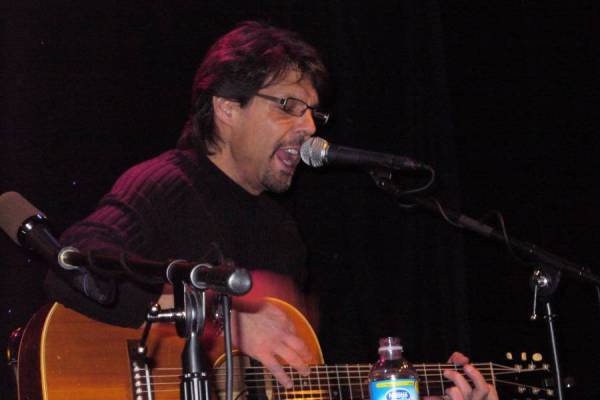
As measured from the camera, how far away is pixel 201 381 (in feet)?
4.80

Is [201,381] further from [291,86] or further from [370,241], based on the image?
[370,241]

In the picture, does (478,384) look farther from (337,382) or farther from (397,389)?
(397,389)

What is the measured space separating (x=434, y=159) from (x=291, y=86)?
120 centimetres

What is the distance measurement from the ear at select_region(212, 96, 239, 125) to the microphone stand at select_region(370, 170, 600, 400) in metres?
1.00

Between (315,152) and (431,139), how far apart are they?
6.17ft

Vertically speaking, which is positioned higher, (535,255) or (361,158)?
(361,158)

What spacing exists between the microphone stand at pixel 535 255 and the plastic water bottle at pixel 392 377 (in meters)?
0.44

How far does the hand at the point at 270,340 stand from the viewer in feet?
7.93

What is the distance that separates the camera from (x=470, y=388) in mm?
2580

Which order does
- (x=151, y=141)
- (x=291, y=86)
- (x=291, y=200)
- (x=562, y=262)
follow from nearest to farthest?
1. (x=562, y=262)
2. (x=291, y=86)
3. (x=151, y=141)
4. (x=291, y=200)

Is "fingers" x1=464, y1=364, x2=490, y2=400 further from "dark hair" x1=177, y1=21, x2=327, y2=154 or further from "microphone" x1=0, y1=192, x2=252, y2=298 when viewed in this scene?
"microphone" x1=0, y1=192, x2=252, y2=298

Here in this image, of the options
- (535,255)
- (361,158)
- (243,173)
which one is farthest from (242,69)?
(535,255)

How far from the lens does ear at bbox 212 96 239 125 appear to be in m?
3.14

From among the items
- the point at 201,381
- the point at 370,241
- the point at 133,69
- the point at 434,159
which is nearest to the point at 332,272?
the point at 370,241
